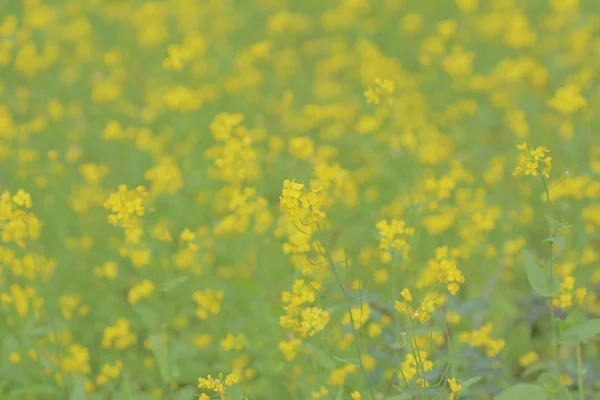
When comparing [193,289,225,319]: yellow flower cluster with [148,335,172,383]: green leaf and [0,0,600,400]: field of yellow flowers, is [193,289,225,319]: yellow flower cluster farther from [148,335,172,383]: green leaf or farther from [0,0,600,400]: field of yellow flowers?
[148,335,172,383]: green leaf

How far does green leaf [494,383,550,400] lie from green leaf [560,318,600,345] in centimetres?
20

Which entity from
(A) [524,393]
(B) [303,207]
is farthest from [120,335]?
(A) [524,393]

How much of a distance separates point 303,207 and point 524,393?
1.10 m

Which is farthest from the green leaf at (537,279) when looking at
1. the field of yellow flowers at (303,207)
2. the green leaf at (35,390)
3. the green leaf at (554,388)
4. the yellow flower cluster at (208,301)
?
the green leaf at (35,390)

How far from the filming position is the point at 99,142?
21.5ft

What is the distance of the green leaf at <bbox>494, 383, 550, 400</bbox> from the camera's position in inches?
113

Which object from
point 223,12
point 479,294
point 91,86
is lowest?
point 479,294

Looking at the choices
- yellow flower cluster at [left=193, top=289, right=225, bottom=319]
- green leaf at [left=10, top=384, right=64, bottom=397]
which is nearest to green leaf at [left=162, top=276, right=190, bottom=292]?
yellow flower cluster at [left=193, top=289, right=225, bottom=319]

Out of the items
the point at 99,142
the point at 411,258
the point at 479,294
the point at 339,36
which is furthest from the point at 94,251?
the point at 339,36

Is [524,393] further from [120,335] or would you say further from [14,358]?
[14,358]

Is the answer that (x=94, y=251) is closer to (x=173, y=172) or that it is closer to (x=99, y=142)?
(x=173, y=172)

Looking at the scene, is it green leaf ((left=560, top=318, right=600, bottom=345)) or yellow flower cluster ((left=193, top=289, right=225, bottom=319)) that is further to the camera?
yellow flower cluster ((left=193, top=289, right=225, bottom=319))

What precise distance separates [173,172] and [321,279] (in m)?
1.24

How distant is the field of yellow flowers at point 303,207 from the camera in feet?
11.0
